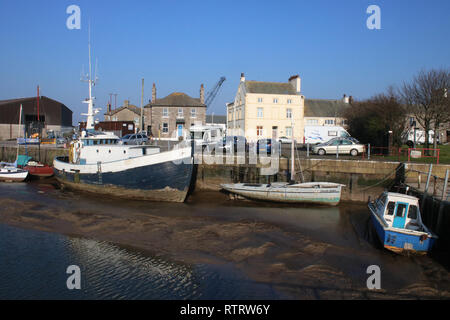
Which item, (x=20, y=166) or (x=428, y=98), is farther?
(x=20, y=166)

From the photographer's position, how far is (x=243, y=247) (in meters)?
10.2

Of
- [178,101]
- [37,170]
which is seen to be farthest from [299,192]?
[178,101]

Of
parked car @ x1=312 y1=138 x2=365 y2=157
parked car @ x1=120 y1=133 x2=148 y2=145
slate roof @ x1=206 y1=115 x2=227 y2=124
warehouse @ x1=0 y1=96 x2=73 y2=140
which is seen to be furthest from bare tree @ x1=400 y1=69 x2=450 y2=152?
slate roof @ x1=206 y1=115 x2=227 y2=124

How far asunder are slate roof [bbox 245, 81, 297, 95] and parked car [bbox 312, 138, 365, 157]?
21294mm

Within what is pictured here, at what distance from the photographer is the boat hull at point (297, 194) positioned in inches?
608

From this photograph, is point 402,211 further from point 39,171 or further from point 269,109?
point 269,109

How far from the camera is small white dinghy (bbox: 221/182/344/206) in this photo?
Result: 50.7 feet

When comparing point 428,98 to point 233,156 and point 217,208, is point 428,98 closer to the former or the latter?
point 233,156

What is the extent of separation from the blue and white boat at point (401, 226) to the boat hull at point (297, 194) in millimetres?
3723

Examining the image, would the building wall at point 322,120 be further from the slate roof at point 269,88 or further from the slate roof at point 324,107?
the slate roof at point 269,88

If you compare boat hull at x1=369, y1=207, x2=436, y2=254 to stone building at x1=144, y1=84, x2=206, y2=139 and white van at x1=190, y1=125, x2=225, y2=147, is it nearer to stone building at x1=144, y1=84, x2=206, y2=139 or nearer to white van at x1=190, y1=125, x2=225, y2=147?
white van at x1=190, y1=125, x2=225, y2=147

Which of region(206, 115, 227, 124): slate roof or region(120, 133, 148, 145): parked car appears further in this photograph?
region(206, 115, 227, 124): slate roof
